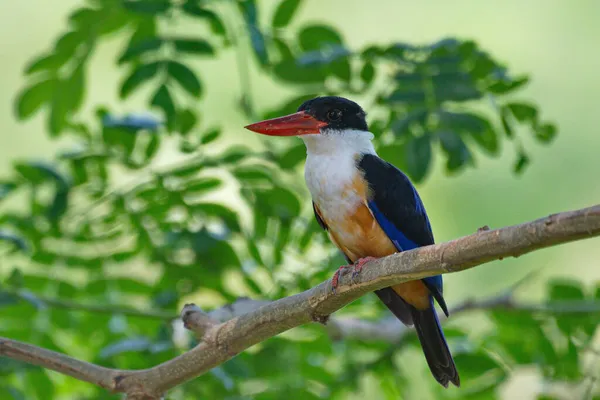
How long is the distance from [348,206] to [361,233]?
0.10 metres

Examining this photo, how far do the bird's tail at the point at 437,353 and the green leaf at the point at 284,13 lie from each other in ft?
4.99

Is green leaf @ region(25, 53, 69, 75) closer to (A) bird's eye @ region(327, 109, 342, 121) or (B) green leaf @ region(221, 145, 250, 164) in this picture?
(B) green leaf @ region(221, 145, 250, 164)

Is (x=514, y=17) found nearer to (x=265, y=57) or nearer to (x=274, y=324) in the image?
(x=265, y=57)

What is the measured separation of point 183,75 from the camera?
371 cm

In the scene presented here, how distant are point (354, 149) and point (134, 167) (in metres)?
1.06

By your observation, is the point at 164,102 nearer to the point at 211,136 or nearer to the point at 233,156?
the point at 211,136

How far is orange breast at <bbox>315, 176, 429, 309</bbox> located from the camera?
3.03m

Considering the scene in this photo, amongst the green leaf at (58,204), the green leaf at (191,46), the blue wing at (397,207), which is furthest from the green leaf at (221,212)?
the blue wing at (397,207)

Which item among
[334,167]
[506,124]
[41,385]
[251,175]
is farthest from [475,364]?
[41,385]

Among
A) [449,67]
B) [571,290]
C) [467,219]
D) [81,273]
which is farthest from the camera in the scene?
[467,219]

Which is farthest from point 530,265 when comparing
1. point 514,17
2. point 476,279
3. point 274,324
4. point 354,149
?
point 274,324

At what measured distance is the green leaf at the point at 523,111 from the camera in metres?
3.53

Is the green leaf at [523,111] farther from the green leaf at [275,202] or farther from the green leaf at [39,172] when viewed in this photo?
the green leaf at [39,172]

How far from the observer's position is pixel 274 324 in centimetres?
262
